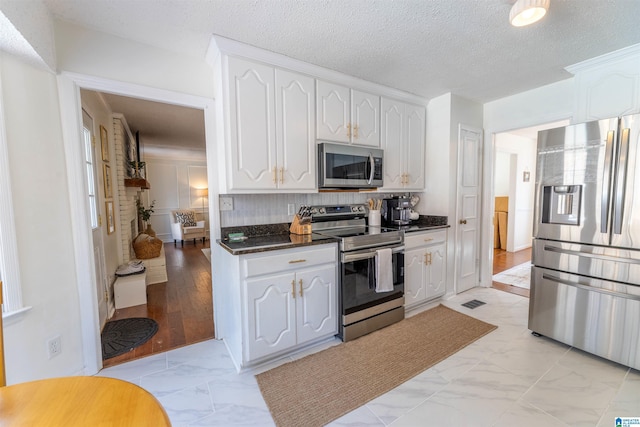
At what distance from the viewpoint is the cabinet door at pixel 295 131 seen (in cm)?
220

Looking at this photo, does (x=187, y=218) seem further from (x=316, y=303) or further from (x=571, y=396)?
(x=571, y=396)

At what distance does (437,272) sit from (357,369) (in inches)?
61.2

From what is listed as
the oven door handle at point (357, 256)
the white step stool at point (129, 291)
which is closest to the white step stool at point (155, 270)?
the white step stool at point (129, 291)

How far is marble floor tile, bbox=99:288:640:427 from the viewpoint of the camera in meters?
1.52

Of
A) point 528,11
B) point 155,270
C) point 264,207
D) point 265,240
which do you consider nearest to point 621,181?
point 528,11

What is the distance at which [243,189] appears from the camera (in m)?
2.07

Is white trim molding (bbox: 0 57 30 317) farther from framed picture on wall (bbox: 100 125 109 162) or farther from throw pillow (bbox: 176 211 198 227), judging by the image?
throw pillow (bbox: 176 211 198 227)

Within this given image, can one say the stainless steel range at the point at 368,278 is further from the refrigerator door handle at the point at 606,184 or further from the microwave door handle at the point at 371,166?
the refrigerator door handle at the point at 606,184

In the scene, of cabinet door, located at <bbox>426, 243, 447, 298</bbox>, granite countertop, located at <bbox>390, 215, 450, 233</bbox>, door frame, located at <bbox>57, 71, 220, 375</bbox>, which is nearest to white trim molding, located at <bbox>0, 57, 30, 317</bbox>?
door frame, located at <bbox>57, 71, 220, 375</bbox>

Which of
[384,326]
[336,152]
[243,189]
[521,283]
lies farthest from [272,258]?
[521,283]

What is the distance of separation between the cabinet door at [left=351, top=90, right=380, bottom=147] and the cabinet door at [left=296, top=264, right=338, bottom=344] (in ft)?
4.30

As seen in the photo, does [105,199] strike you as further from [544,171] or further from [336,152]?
[544,171]

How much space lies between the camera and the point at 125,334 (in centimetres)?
243

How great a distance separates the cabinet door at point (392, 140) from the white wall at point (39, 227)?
2647 mm
